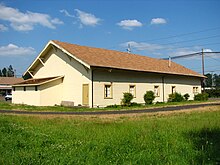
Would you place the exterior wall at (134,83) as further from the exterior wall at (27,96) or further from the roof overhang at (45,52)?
the exterior wall at (27,96)

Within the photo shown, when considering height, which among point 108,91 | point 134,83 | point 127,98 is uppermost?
point 134,83

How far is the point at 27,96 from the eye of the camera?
30031 millimetres

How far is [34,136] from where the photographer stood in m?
8.92

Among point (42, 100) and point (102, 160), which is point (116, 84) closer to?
point (42, 100)

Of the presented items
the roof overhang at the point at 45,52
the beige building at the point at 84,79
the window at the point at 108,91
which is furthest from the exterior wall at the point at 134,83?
the roof overhang at the point at 45,52

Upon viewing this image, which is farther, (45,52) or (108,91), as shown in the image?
(45,52)

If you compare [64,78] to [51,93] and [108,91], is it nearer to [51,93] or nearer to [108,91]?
[51,93]

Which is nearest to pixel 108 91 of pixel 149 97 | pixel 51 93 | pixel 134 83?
pixel 134 83

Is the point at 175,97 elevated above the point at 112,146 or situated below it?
above

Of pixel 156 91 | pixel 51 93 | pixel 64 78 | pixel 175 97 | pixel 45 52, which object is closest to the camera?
pixel 51 93

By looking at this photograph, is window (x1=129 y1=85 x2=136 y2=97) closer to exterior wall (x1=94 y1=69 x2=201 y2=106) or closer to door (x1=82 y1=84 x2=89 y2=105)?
exterior wall (x1=94 y1=69 x2=201 y2=106)

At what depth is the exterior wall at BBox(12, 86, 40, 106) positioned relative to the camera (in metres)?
28.3

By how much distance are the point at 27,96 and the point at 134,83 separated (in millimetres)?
11169

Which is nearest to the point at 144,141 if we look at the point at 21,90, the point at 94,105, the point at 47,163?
the point at 47,163
